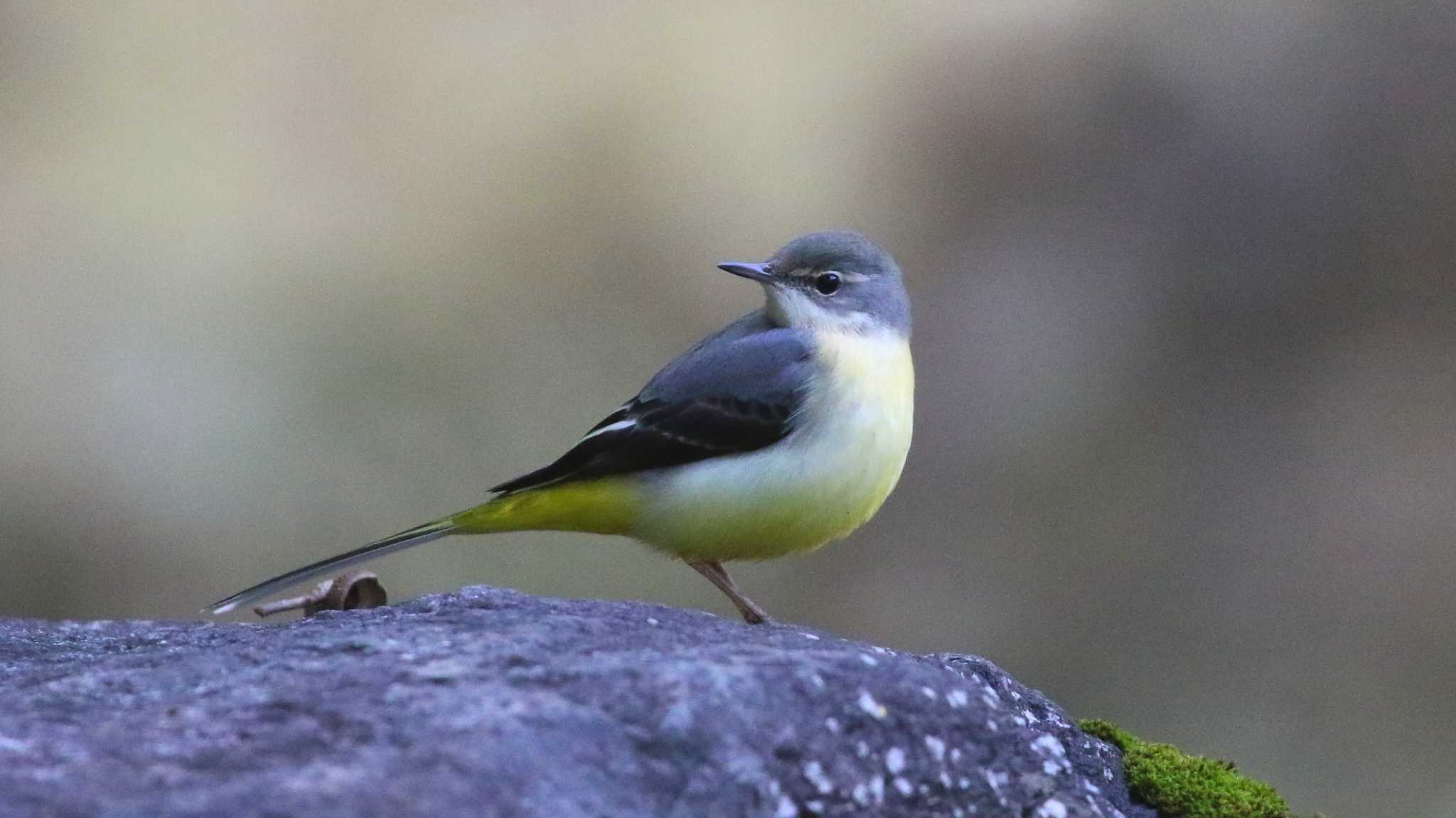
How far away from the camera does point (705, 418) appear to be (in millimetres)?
5832

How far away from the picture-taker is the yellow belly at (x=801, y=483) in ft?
18.5

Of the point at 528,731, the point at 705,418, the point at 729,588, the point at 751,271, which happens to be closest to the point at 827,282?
the point at 751,271

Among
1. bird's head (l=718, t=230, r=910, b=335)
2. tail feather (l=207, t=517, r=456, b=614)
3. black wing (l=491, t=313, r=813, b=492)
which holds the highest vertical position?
bird's head (l=718, t=230, r=910, b=335)

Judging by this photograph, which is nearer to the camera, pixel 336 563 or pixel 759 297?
pixel 336 563

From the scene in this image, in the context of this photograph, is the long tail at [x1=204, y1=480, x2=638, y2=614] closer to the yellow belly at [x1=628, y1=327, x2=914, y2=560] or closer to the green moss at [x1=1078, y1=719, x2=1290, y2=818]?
the yellow belly at [x1=628, y1=327, x2=914, y2=560]

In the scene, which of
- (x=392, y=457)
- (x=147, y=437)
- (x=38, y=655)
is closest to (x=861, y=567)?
(x=392, y=457)

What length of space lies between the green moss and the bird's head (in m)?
2.37

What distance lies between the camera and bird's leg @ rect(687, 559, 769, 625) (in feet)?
19.3

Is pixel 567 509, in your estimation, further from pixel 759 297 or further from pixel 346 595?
pixel 759 297

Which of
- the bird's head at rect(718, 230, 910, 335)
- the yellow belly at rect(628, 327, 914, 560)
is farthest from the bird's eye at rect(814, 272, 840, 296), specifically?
the yellow belly at rect(628, 327, 914, 560)

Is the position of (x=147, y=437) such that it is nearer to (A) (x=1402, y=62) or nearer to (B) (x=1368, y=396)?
(B) (x=1368, y=396)

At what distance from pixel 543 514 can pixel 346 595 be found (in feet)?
2.58

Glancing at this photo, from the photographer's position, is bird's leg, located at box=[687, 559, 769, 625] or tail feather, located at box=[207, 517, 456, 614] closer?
tail feather, located at box=[207, 517, 456, 614]

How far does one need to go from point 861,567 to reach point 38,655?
22.9 feet
